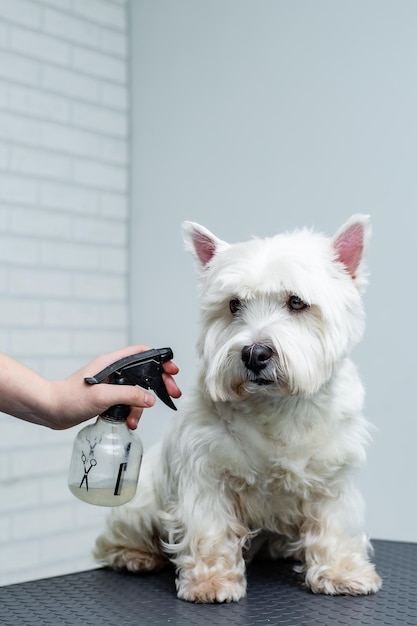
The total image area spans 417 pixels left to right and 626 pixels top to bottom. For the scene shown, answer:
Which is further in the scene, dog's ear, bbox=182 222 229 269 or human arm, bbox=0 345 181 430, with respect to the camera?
dog's ear, bbox=182 222 229 269

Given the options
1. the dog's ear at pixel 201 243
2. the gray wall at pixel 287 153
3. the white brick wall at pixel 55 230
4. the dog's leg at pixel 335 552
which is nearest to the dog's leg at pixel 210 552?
the dog's leg at pixel 335 552

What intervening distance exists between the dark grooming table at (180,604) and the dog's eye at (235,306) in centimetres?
50

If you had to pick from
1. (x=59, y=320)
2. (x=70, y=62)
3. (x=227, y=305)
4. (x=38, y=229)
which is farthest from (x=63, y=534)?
(x=227, y=305)

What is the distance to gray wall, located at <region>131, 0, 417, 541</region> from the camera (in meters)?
2.64

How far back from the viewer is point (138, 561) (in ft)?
5.80

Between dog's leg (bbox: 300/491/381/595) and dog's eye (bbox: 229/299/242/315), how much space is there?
15.5 inches

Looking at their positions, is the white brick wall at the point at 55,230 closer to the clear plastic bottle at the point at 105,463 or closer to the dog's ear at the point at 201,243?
the dog's ear at the point at 201,243

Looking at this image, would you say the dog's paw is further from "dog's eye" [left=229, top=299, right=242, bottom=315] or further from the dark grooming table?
"dog's eye" [left=229, top=299, right=242, bottom=315]

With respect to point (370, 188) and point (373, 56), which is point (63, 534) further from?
point (373, 56)

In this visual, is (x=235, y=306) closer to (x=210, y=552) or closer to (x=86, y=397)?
(x=86, y=397)

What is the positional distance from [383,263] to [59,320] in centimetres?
123

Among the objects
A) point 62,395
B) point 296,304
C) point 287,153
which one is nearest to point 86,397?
point 62,395

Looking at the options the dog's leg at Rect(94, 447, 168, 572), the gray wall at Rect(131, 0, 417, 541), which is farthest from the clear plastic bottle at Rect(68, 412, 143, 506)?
the gray wall at Rect(131, 0, 417, 541)

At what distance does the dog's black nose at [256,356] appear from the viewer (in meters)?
1.43
